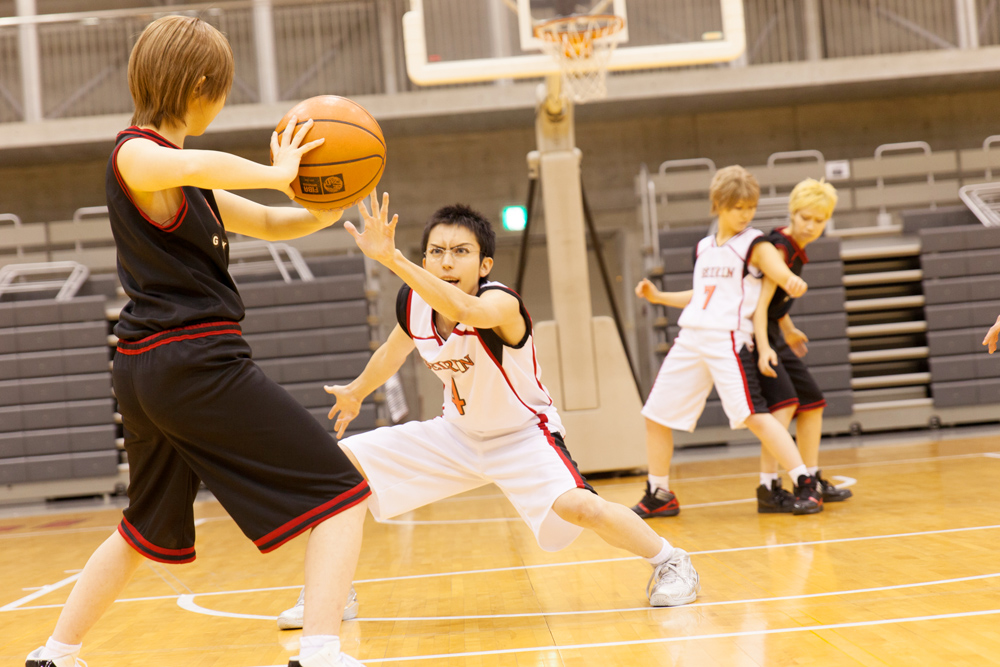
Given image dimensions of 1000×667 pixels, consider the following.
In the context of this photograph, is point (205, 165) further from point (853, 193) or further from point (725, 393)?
point (853, 193)

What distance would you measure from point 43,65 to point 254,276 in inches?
181

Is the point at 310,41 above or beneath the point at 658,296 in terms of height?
above

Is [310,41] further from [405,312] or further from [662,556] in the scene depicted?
[662,556]

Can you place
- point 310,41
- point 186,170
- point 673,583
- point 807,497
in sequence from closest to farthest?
point 186,170, point 673,583, point 807,497, point 310,41

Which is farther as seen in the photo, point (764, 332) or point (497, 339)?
point (764, 332)

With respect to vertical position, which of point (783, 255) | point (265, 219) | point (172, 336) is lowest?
point (172, 336)

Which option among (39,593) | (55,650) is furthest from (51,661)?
(39,593)

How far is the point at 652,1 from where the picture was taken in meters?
6.89

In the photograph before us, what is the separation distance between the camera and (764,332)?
4.23 metres

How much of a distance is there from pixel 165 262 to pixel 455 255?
1012 millimetres

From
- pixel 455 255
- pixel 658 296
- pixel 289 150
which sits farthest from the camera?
pixel 658 296

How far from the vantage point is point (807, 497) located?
4074 mm

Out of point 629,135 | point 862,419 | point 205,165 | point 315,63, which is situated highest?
point 315,63

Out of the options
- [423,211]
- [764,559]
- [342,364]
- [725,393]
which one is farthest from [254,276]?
[764,559]
